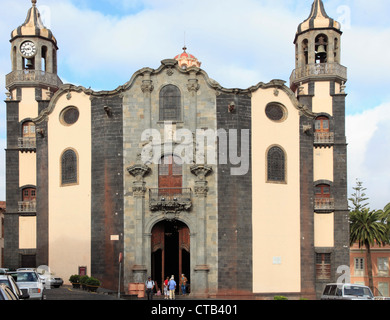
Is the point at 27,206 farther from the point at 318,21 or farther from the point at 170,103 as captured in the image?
the point at 318,21

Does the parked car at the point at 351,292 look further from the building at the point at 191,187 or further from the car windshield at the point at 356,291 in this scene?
the building at the point at 191,187

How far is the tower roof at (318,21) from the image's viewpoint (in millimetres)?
50131

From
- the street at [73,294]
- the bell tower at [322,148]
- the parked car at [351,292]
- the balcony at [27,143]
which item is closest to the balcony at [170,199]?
the street at [73,294]

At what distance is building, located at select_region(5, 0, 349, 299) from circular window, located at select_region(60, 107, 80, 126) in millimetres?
79

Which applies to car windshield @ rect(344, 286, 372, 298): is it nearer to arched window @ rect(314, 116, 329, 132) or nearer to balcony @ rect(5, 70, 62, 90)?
arched window @ rect(314, 116, 329, 132)

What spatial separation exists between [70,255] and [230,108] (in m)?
15.3

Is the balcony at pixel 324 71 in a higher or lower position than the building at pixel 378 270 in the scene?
higher

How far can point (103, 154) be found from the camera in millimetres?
45188

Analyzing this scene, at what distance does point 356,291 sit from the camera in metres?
29.3

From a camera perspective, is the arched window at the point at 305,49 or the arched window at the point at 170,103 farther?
the arched window at the point at 305,49

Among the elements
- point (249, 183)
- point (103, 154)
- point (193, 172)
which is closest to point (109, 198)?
point (103, 154)

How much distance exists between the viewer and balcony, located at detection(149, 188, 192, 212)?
43594 mm

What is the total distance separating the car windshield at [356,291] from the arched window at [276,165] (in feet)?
54.0

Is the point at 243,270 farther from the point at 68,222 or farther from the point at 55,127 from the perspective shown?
the point at 55,127
